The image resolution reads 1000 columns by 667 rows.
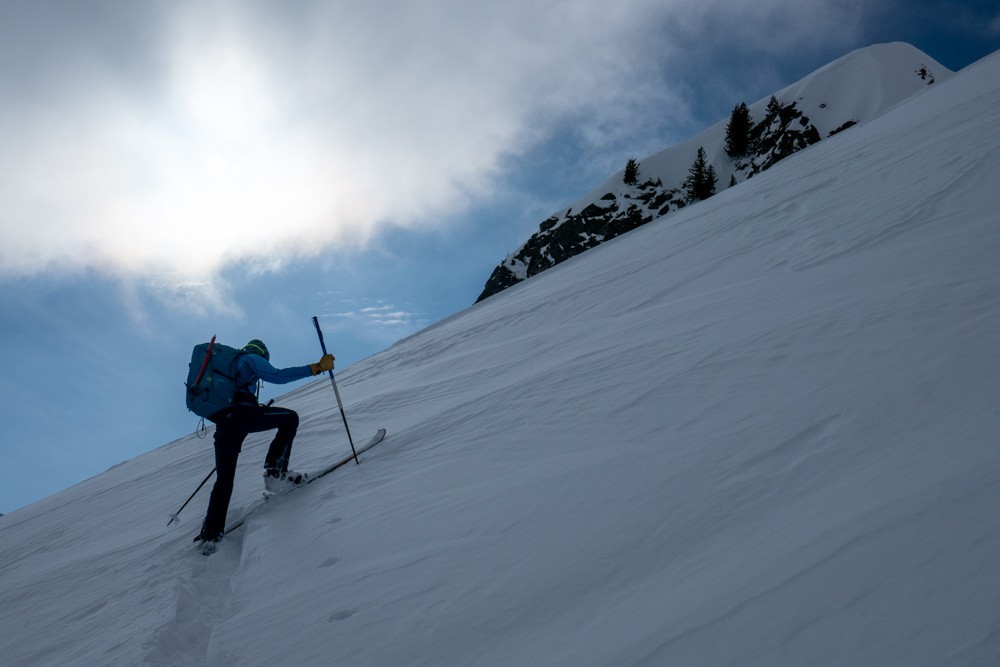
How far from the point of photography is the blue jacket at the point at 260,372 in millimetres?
4242

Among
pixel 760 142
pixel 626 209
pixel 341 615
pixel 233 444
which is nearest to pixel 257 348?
pixel 233 444

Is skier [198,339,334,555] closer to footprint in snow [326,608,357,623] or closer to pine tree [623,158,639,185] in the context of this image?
footprint in snow [326,608,357,623]

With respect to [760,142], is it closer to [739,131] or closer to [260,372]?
[739,131]

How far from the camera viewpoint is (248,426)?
4332 millimetres

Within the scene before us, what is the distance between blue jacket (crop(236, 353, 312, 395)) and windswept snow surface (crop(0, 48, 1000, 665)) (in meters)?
1.03

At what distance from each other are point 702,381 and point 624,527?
1723mm

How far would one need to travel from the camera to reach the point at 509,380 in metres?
5.85

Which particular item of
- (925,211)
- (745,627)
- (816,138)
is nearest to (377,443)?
(745,627)

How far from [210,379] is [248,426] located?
509 millimetres

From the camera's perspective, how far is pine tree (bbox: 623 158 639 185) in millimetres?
67312

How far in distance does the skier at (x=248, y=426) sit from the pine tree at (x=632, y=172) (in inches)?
2739

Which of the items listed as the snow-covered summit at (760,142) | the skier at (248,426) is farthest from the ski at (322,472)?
the snow-covered summit at (760,142)

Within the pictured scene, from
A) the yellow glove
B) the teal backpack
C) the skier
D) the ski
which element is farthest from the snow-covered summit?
the teal backpack

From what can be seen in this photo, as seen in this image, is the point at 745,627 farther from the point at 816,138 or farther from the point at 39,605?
the point at 816,138
